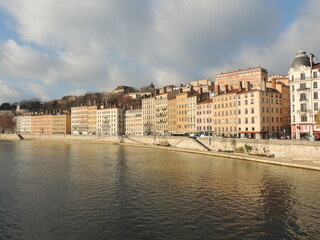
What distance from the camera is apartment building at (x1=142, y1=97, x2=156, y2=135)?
115169 mm

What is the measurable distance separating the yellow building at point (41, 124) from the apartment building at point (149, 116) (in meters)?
78.7

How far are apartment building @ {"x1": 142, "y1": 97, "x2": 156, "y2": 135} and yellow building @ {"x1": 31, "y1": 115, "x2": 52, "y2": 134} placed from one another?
3099 inches

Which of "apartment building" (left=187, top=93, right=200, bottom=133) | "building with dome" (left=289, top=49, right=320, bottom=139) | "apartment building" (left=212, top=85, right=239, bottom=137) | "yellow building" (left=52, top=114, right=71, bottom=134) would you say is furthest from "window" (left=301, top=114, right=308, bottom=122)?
"yellow building" (left=52, top=114, right=71, bottom=134)

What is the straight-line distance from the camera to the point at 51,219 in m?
20.7

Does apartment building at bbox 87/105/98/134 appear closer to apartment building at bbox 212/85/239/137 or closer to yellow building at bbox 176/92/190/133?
yellow building at bbox 176/92/190/133

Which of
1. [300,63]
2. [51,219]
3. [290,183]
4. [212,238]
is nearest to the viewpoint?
[212,238]

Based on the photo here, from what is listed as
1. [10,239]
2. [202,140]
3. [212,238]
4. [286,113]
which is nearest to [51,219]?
[10,239]

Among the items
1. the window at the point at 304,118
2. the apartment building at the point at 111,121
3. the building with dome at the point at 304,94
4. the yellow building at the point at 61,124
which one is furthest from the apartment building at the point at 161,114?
the yellow building at the point at 61,124

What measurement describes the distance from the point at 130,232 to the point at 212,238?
5.56m

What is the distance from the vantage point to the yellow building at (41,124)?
170300 millimetres

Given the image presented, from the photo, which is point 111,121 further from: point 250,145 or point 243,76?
point 250,145

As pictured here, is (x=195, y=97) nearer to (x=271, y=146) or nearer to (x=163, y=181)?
(x=271, y=146)

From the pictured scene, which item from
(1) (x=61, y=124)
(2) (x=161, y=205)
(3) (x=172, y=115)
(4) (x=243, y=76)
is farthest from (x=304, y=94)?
(1) (x=61, y=124)

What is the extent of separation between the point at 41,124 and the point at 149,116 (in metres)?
93.1
